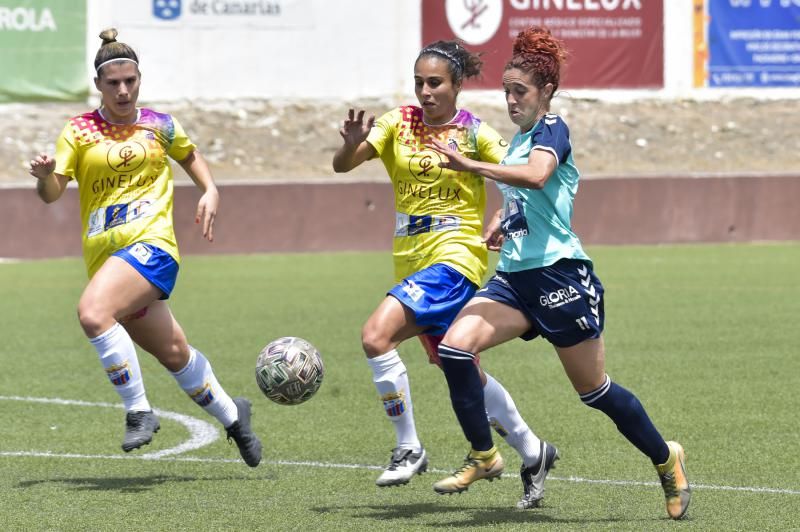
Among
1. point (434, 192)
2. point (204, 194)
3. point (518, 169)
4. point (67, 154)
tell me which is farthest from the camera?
point (204, 194)

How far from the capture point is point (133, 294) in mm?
7254

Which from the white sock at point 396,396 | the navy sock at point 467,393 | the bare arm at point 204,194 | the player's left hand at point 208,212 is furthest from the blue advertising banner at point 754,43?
the navy sock at point 467,393

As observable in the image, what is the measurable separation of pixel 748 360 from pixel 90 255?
17.6 ft

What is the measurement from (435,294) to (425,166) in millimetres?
672

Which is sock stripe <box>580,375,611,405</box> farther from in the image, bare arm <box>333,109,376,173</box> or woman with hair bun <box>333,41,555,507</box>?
bare arm <box>333,109,376,173</box>

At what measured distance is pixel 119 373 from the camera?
23.9ft

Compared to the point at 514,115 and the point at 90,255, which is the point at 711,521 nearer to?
the point at 514,115

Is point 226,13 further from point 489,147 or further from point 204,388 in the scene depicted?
point 489,147

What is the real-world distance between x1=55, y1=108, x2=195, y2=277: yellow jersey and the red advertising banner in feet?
55.7

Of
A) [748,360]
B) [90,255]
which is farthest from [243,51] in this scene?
[90,255]

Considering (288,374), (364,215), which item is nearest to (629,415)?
(288,374)

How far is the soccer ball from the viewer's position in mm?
7230

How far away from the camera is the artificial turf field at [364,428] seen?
21.2 ft

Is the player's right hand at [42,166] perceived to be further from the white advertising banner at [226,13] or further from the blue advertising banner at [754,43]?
the blue advertising banner at [754,43]
